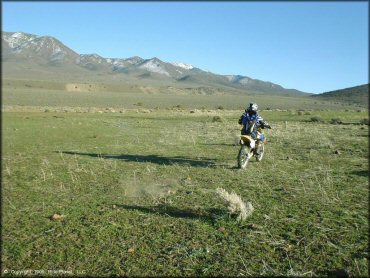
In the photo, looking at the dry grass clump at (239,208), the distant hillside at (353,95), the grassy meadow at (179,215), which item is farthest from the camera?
the distant hillside at (353,95)

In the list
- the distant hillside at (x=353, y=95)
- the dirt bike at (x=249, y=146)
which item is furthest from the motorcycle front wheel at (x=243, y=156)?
the distant hillside at (x=353, y=95)

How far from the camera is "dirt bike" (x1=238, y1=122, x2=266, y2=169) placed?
12.6 m

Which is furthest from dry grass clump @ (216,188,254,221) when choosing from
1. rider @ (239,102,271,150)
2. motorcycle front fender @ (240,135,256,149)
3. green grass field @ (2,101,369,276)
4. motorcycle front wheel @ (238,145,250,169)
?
rider @ (239,102,271,150)

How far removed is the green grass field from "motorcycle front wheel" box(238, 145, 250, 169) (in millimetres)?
380

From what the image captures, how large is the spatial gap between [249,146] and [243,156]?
0.38m

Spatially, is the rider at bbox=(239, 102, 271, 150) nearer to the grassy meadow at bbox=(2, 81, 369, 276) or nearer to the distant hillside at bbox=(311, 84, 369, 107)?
the grassy meadow at bbox=(2, 81, 369, 276)

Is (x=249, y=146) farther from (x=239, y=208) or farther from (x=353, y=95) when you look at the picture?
(x=353, y=95)

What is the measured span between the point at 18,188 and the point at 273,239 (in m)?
6.54

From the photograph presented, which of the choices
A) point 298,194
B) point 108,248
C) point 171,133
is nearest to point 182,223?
point 108,248

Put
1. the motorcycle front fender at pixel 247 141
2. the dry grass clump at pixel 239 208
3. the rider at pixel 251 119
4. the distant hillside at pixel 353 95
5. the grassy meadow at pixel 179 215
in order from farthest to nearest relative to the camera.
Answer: the distant hillside at pixel 353 95 < the rider at pixel 251 119 < the motorcycle front fender at pixel 247 141 < the dry grass clump at pixel 239 208 < the grassy meadow at pixel 179 215

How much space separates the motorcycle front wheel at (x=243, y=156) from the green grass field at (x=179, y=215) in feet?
1.25

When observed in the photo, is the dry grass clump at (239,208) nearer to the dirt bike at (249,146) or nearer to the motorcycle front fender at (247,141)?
the dirt bike at (249,146)

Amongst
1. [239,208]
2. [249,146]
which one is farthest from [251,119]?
[239,208]

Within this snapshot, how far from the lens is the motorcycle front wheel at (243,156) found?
12531 millimetres
